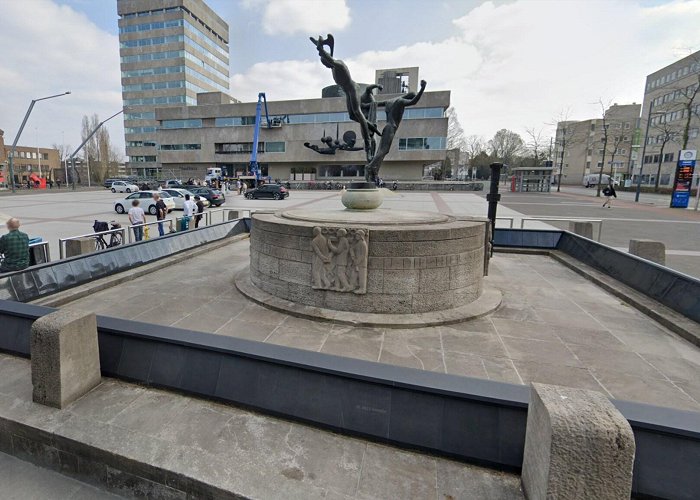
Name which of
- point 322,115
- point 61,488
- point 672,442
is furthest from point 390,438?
point 322,115

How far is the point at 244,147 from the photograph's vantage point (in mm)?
60688

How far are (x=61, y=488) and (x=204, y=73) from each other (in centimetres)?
10118

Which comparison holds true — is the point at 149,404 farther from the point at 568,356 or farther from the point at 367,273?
the point at 568,356

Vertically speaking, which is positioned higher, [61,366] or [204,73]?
[204,73]

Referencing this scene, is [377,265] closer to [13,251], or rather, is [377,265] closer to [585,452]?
[585,452]

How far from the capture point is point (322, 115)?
2228 inches

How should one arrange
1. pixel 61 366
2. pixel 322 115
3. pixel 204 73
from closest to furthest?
pixel 61 366 < pixel 322 115 < pixel 204 73

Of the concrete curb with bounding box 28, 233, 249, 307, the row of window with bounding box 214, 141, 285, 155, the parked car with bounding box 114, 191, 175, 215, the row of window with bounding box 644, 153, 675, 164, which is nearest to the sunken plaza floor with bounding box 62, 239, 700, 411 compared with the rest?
the concrete curb with bounding box 28, 233, 249, 307

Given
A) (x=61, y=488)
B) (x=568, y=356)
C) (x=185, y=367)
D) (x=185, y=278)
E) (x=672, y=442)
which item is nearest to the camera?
(x=672, y=442)

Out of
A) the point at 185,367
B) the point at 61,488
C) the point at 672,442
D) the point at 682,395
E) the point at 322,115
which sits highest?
the point at 322,115

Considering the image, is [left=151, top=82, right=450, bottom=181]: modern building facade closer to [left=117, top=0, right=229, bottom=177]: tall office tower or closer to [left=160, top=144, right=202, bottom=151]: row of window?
[left=160, top=144, right=202, bottom=151]: row of window

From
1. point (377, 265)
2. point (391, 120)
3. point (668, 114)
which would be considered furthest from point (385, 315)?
point (668, 114)

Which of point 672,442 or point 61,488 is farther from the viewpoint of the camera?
point 61,488

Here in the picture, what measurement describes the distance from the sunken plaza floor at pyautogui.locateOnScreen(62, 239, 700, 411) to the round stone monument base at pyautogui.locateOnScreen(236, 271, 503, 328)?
0.13 metres
